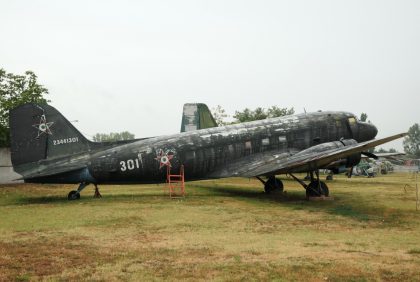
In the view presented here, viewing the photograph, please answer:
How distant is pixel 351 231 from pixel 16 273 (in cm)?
881

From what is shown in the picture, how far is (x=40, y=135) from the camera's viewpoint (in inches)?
719

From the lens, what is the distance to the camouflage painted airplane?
1797cm

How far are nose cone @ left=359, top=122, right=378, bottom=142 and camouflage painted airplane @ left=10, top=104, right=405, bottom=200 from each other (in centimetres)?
6

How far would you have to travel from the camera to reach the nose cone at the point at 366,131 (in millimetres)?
23109

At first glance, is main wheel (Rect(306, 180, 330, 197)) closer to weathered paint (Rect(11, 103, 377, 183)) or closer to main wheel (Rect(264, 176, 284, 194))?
weathered paint (Rect(11, 103, 377, 183))

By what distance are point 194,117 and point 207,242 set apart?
1208 inches

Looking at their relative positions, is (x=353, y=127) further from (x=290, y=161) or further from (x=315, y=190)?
(x=290, y=161)

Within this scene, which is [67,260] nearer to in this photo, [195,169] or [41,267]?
[41,267]

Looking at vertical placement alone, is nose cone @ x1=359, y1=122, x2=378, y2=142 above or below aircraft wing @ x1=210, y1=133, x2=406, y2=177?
above

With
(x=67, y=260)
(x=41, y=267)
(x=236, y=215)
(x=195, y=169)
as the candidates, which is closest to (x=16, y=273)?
(x=41, y=267)

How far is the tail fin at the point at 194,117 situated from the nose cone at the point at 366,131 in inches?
743

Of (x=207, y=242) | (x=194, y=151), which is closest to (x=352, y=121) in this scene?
(x=194, y=151)

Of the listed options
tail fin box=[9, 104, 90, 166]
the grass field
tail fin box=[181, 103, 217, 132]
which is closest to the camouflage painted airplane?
tail fin box=[9, 104, 90, 166]

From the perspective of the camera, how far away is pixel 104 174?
18.8 meters
